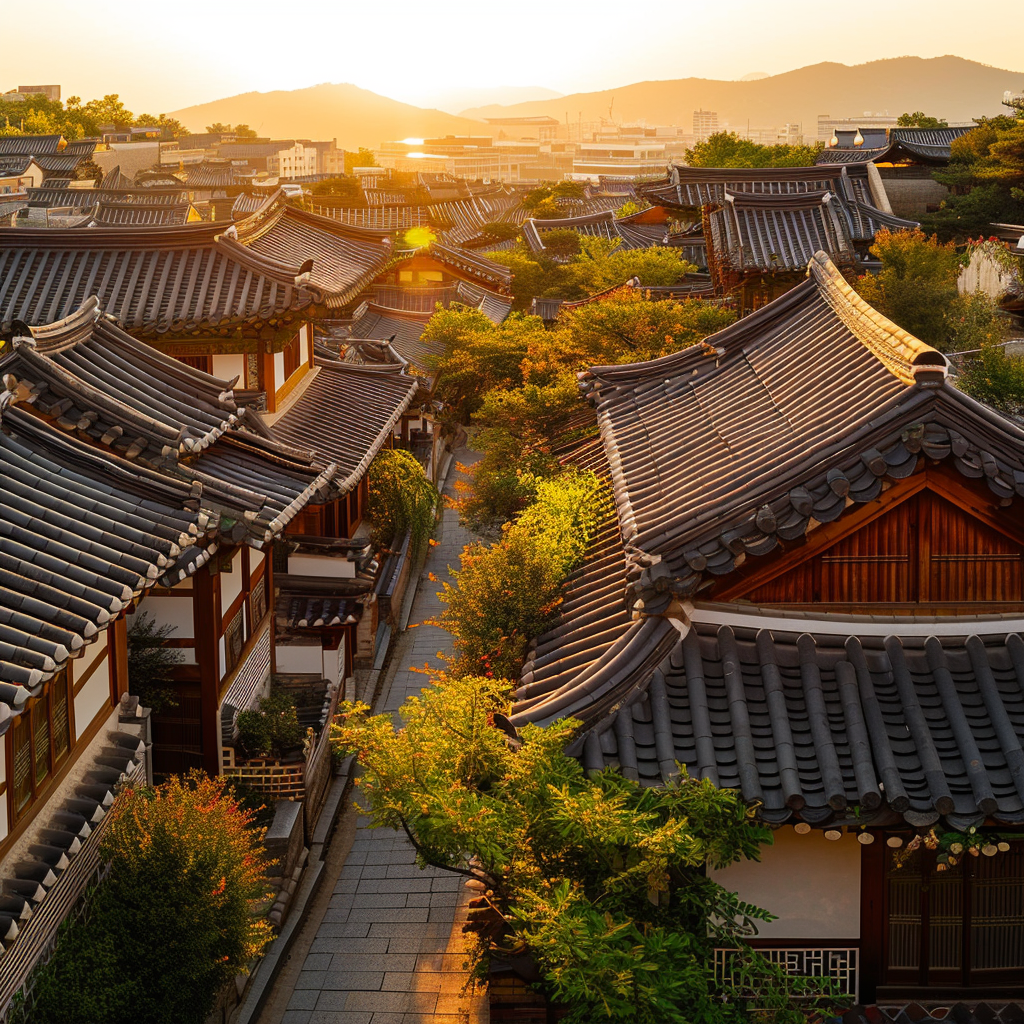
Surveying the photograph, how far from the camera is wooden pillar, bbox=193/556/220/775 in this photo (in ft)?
52.4

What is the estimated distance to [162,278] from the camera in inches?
941

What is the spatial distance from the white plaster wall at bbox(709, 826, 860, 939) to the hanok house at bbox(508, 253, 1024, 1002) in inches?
0.7

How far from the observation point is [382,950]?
50.9ft

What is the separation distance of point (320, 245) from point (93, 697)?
83.0 ft

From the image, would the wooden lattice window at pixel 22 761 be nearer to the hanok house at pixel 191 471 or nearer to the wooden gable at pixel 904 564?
the hanok house at pixel 191 471

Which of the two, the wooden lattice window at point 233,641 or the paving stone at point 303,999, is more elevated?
the wooden lattice window at point 233,641

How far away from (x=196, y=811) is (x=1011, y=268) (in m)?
27.7

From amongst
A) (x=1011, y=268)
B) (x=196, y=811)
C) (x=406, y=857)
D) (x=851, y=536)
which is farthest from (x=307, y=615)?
(x=1011, y=268)

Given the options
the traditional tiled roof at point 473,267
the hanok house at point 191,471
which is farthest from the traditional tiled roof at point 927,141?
the hanok house at point 191,471

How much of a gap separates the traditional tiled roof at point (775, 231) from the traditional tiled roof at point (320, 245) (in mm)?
10875

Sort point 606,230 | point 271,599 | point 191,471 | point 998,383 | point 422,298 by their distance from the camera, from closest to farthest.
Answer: point 191,471 → point 271,599 → point 998,383 → point 422,298 → point 606,230

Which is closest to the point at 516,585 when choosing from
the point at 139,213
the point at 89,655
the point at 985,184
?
the point at 89,655

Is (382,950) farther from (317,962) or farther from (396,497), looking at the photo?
(396,497)

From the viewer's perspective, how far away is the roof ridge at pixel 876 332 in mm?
10742
